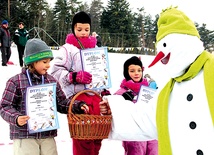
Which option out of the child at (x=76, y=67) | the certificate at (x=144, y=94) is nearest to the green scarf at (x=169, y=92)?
the child at (x=76, y=67)

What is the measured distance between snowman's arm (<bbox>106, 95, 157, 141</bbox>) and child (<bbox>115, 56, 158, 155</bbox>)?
0.99 metres

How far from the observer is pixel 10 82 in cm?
273

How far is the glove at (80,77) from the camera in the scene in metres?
2.97

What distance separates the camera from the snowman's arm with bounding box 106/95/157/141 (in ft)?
8.21

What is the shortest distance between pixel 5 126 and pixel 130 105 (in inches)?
128

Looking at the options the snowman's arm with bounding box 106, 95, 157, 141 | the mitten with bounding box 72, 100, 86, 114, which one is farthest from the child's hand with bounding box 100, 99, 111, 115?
Result: the mitten with bounding box 72, 100, 86, 114

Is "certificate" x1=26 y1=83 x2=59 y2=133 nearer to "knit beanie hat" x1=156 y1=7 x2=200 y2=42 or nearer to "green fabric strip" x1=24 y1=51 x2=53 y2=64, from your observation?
"green fabric strip" x1=24 y1=51 x2=53 y2=64

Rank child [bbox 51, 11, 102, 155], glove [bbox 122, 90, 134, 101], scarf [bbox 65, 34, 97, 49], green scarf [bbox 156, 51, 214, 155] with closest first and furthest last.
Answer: green scarf [bbox 156, 51, 214, 155], child [bbox 51, 11, 102, 155], scarf [bbox 65, 34, 97, 49], glove [bbox 122, 90, 134, 101]

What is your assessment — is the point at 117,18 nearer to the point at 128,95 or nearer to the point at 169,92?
the point at 128,95

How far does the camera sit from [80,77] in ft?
9.78

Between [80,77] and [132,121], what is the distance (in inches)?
25.6

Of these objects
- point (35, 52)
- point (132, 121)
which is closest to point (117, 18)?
point (35, 52)

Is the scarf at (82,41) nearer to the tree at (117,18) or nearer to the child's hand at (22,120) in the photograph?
the child's hand at (22,120)

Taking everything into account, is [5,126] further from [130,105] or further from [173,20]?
[173,20]
